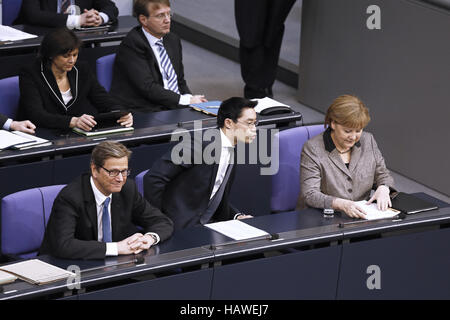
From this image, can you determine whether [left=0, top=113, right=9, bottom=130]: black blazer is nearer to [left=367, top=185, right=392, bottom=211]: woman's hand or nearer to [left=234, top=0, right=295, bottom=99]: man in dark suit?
[left=367, top=185, right=392, bottom=211]: woman's hand

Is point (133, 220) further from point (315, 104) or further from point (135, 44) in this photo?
point (315, 104)

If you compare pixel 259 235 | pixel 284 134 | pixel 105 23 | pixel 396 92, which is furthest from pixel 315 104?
pixel 259 235

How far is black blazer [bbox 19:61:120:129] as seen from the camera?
17.2 ft

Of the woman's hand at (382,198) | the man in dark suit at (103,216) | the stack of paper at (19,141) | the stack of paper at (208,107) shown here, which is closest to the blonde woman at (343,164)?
the woman's hand at (382,198)

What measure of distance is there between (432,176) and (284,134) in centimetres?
175

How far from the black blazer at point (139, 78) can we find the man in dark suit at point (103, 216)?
172 cm

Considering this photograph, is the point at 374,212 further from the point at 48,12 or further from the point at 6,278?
the point at 48,12

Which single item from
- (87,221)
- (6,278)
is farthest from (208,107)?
(6,278)

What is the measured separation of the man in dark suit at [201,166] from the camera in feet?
14.6

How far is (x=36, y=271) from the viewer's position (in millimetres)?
3562

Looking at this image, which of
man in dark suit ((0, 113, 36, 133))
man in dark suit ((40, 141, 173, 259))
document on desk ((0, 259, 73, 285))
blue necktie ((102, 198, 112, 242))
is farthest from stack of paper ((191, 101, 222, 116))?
document on desk ((0, 259, 73, 285))

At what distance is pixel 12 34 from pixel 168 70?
1.15 meters

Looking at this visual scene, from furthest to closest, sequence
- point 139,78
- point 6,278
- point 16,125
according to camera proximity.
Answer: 1. point 139,78
2. point 16,125
3. point 6,278

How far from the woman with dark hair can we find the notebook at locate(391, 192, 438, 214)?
1532 mm
